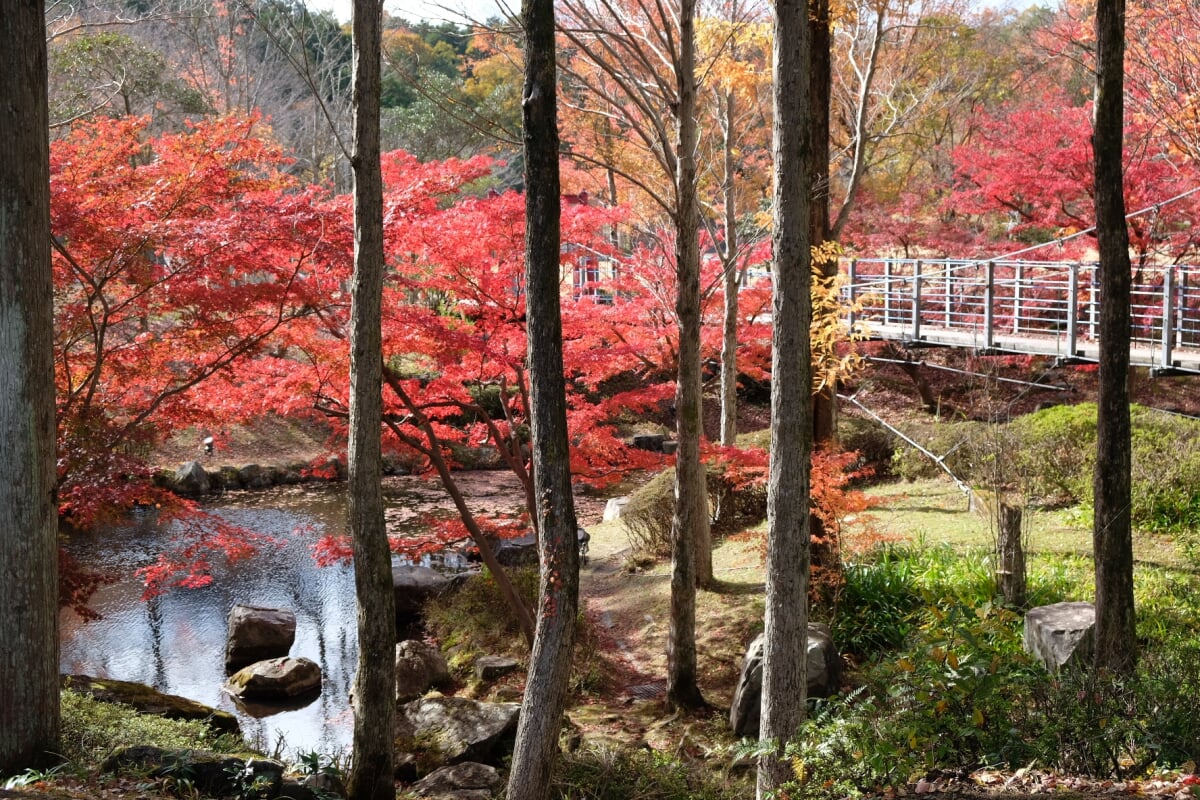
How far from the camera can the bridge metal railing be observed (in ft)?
39.4

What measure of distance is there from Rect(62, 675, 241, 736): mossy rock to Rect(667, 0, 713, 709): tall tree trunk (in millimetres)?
3552

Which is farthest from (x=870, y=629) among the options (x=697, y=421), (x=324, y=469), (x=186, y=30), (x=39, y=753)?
(x=186, y=30)

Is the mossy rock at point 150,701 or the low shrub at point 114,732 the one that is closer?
the low shrub at point 114,732

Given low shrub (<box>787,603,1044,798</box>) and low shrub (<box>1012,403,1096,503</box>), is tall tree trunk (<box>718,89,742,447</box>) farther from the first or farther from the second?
low shrub (<box>787,603,1044,798</box>)

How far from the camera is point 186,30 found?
2134 cm

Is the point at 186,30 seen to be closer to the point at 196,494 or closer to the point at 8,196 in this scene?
the point at 196,494

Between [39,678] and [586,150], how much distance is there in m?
19.0

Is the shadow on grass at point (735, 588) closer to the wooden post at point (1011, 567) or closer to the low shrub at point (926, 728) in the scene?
the wooden post at point (1011, 567)

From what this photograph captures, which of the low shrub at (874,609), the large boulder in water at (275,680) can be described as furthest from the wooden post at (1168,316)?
the large boulder in water at (275,680)

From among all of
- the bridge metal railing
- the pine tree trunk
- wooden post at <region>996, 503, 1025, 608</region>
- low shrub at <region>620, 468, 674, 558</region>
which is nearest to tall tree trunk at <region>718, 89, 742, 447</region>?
the pine tree trunk

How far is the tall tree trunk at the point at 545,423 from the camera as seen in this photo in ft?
16.6

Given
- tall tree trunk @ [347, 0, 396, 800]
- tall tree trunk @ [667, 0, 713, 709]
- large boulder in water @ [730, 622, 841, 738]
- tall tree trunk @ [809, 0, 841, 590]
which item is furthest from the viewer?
tall tree trunk @ [809, 0, 841, 590]

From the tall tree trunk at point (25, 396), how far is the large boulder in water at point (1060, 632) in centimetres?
595

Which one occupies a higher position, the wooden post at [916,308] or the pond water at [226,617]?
the wooden post at [916,308]
